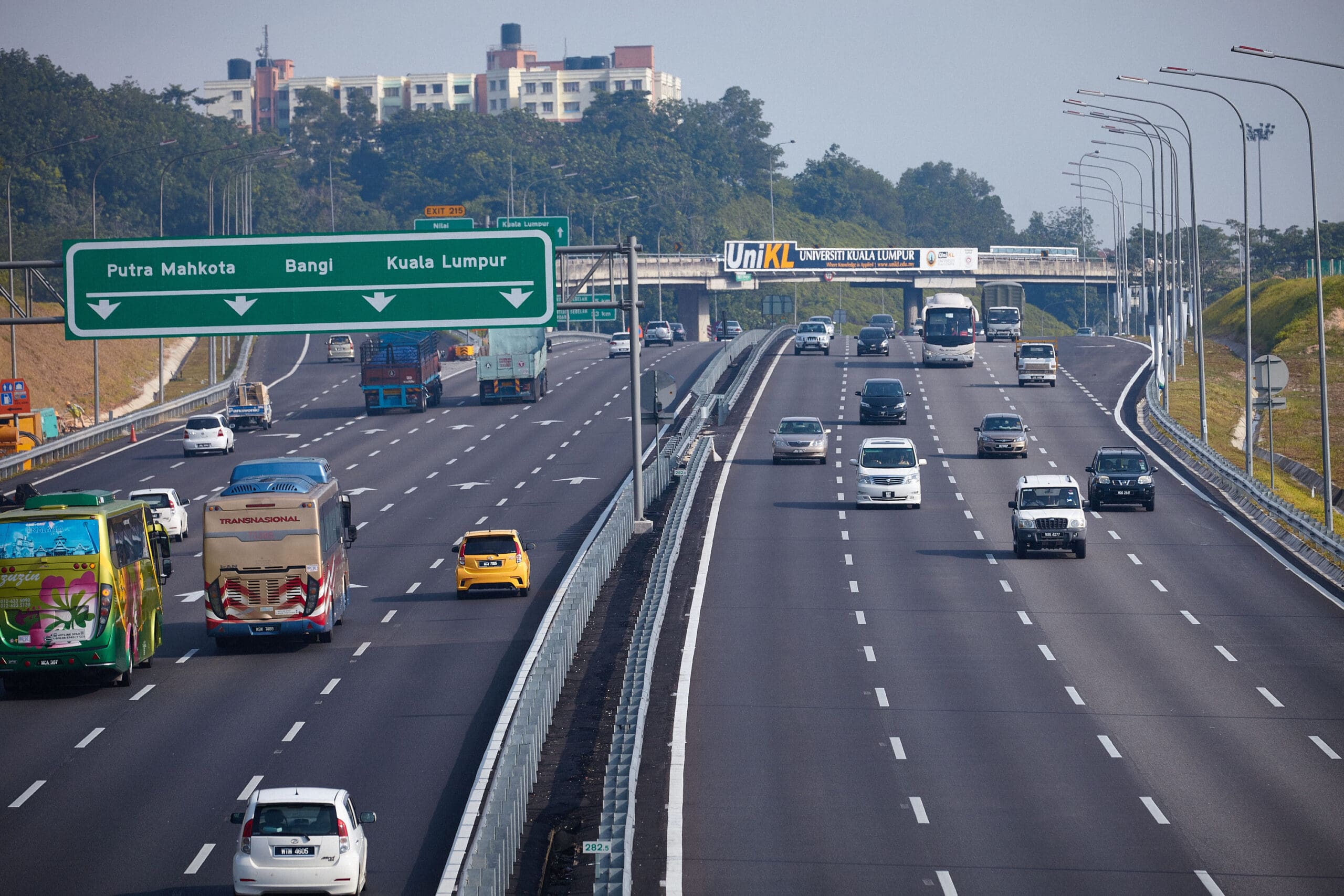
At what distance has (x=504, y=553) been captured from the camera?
38438mm

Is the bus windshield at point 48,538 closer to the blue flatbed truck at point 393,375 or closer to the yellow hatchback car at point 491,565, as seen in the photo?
the yellow hatchback car at point 491,565

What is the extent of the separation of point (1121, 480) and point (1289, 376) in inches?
1866

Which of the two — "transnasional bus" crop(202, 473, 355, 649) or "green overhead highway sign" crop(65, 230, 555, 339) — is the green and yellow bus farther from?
"green overhead highway sign" crop(65, 230, 555, 339)

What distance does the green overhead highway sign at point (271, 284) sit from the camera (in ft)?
109

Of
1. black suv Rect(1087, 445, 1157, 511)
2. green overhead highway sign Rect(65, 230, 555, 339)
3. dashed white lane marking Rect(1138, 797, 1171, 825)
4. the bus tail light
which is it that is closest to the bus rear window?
green overhead highway sign Rect(65, 230, 555, 339)

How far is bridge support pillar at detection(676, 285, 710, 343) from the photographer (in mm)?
160750

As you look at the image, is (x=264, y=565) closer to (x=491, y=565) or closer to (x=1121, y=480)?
(x=491, y=565)

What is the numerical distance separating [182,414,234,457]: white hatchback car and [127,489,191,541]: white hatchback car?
17.5m

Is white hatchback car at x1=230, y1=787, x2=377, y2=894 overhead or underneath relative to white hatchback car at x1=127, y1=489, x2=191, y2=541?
underneath

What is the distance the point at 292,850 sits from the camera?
60.8 ft

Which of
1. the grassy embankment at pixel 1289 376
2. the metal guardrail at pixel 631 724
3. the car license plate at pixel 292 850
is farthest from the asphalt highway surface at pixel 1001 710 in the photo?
the grassy embankment at pixel 1289 376

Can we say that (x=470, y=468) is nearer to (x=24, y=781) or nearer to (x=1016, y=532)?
(x=1016, y=532)

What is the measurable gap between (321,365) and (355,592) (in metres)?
73.4

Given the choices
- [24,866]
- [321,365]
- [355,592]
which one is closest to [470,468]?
[355,592]
